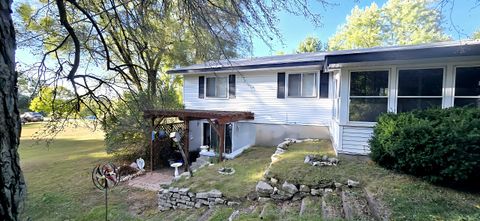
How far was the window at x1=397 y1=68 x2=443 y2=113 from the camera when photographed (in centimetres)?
595

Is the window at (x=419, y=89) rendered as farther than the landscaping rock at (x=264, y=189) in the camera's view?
Yes

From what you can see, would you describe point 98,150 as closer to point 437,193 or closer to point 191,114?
point 191,114

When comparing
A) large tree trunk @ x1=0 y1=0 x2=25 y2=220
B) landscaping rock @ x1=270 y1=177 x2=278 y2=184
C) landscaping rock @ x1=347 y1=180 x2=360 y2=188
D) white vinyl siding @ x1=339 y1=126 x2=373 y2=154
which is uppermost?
large tree trunk @ x1=0 y1=0 x2=25 y2=220

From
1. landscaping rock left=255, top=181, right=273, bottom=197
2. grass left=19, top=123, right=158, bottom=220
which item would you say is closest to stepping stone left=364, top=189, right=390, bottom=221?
landscaping rock left=255, top=181, right=273, bottom=197

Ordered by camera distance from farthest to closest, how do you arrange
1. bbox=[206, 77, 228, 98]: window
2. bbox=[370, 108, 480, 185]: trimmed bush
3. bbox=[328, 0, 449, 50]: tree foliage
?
bbox=[328, 0, 449, 50]: tree foliage → bbox=[206, 77, 228, 98]: window → bbox=[370, 108, 480, 185]: trimmed bush

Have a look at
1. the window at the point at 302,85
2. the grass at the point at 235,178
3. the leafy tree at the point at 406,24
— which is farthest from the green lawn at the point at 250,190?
the leafy tree at the point at 406,24

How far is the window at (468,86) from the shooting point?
572cm

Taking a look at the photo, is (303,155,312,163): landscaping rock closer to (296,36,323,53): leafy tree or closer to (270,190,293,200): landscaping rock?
(270,190,293,200): landscaping rock

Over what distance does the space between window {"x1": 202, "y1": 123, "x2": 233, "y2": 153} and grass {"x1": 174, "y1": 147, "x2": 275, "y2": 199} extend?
5.98 ft

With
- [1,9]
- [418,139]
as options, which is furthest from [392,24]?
[1,9]

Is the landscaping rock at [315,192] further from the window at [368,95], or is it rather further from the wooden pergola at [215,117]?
the wooden pergola at [215,117]

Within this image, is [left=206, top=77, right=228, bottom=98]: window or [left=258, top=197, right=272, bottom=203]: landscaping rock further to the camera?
[left=206, top=77, right=228, bottom=98]: window

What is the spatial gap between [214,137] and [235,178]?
15.8 feet

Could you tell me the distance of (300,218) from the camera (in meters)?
3.87
